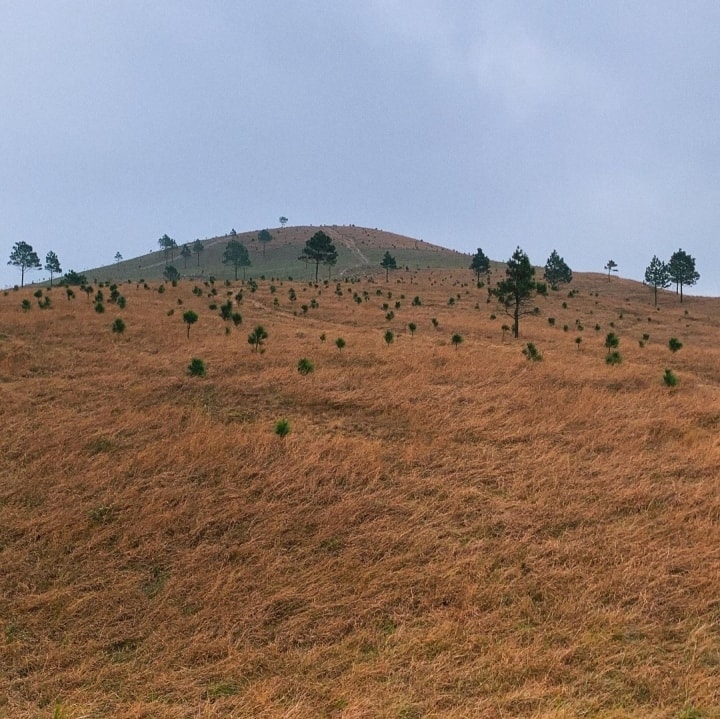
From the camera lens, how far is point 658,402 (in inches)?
523

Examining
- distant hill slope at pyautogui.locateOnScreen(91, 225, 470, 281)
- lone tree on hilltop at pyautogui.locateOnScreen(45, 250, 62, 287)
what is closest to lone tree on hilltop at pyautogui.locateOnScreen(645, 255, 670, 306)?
distant hill slope at pyautogui.locateOnScreen(91, 225, 470, 281)

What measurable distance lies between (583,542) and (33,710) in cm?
744

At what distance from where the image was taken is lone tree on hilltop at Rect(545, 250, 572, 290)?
65250 mm

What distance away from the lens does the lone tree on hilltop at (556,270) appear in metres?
65.2

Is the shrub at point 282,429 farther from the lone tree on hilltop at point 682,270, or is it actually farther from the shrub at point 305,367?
the lone tree on hilltop at point 682,270

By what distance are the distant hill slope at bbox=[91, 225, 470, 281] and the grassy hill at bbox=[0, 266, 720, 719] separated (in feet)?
272

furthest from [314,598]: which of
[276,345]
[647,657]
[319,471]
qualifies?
[276,345]

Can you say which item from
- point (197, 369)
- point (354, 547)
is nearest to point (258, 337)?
point (197, 369)

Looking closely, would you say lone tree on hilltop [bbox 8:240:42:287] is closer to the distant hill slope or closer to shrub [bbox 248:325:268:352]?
the distant hill slope

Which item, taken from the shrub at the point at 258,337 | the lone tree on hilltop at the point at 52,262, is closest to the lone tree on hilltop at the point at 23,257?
the lone tree on hilltop at the point at 52,262

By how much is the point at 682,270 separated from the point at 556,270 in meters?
16.9

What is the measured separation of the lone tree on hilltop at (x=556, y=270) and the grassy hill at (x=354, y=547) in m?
55.3

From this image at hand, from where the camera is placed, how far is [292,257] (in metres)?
122

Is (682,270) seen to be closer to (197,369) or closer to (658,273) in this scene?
(658,273)
